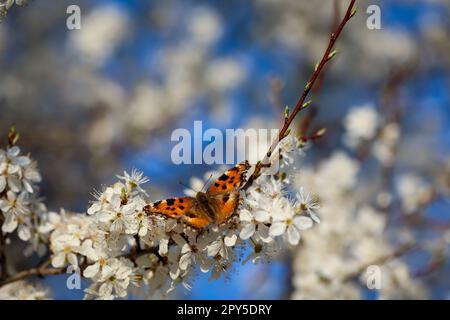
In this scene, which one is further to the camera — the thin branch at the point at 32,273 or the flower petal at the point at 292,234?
the thin branch at the point at 32,273

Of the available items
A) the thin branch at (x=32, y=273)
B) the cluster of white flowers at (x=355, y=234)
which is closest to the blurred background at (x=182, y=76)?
the cluster of white flowers at (x=355, y=234)

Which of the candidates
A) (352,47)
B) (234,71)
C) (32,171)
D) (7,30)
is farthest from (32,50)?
(32,171)

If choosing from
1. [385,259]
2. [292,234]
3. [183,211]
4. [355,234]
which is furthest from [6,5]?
[355,234]

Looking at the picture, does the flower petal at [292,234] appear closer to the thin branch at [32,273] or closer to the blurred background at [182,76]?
the thin branch at [32,273]

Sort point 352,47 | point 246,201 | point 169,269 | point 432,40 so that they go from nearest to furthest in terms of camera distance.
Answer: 1. point 246,201
2. point 169,269
3. point 432,40
4. point 352,47

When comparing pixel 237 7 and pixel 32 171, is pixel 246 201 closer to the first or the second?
pixel 32 171
